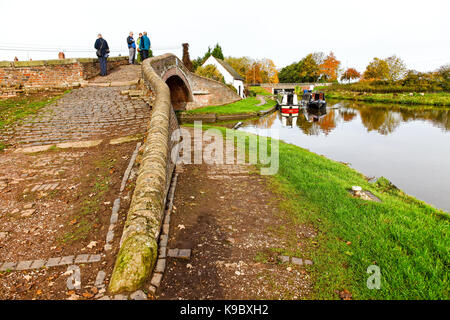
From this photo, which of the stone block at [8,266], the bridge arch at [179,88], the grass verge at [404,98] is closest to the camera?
the stone block at [8,266]

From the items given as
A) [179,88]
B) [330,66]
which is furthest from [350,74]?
[179,88]

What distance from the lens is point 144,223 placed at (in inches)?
136

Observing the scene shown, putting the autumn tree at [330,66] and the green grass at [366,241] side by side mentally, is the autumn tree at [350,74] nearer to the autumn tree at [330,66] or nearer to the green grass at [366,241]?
the autumn tree at [330,66]

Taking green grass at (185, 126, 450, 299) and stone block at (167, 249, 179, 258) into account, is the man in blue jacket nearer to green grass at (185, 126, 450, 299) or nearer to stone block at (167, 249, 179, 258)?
green grass at (185, 126, 450, 299)

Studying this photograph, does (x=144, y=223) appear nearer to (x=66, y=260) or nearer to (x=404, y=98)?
(x=66, y=260)

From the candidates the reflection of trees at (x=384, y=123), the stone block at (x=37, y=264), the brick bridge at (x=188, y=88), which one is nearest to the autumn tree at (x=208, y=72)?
the brick bridge at (x=188, y=88)

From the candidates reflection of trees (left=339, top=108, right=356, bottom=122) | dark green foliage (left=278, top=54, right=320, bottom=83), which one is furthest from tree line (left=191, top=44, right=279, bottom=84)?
reflection of trees (left=339, top=108, right=356, bottom=122)

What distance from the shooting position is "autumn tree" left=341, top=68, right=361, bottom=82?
7951 cm

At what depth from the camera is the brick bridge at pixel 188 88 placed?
16791 mm

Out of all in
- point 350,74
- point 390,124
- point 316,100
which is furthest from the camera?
point 350,74

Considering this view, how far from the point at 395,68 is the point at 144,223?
234 feet

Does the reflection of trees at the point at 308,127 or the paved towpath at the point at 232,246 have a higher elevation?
the reflection of trees at the point at 308,127

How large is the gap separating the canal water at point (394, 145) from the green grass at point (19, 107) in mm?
13049

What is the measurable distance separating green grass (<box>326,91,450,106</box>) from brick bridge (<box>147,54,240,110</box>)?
26.4 m
